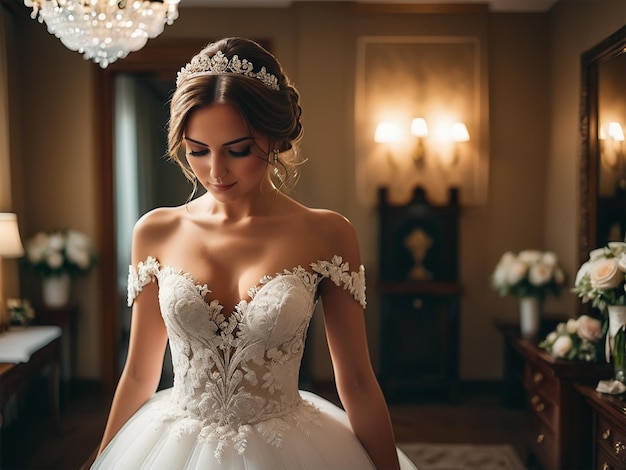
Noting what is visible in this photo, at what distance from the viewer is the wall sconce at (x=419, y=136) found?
461cm

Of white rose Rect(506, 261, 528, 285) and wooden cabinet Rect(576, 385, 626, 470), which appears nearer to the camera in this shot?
wooden cabinet Rect(576, 385, 626, 470)

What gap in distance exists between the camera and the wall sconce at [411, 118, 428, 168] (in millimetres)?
4609

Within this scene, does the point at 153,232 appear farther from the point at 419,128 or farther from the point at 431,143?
the point at 431,143

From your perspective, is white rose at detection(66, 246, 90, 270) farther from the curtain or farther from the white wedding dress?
the white wedding dress

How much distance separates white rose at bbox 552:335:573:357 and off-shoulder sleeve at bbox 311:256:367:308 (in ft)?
6.64

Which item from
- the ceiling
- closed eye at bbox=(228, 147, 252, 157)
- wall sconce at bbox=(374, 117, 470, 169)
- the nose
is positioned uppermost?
the ceiling

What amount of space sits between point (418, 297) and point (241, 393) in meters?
3.31

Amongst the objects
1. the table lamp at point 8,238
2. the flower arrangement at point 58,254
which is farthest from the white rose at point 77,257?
the table lamp at point 8,238

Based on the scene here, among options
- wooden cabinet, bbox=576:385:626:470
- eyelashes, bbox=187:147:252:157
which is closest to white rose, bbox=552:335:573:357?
wooden cabinet, bbox=576:385:626:470

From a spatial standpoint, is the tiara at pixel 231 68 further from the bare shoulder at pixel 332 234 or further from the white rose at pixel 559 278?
the white rose at pixel 559 278

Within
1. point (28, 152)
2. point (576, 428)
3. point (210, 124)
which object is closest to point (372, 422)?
point (210, 124)

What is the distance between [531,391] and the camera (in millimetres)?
3539

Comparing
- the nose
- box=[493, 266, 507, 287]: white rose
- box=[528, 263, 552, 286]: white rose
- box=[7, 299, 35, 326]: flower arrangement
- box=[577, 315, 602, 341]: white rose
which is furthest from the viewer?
box=[493, 266, 507, 287]: white rose

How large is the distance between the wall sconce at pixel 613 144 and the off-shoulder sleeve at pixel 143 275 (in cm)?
239
